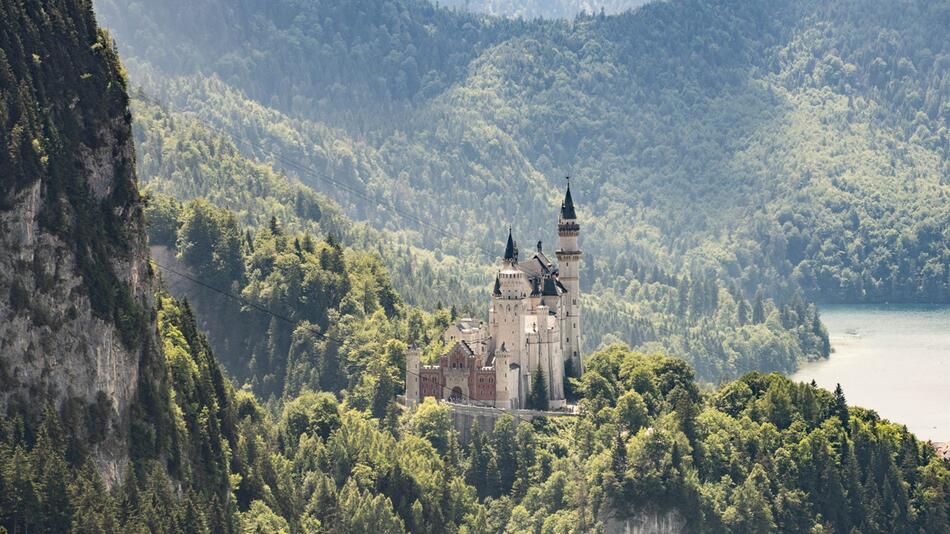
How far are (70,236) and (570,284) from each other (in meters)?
81.1

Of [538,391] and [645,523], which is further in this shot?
[538,391]

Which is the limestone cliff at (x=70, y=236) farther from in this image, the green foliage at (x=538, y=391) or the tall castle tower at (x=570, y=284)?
the tall castle tower at (x=570, y=284)

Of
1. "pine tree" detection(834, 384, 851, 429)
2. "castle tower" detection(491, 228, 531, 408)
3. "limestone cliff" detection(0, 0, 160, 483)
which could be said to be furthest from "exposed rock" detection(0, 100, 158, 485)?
"pine tree" detection(834, 384, 851, 429)

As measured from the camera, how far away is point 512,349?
186125 mm

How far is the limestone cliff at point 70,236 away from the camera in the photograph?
114m

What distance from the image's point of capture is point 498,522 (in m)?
180

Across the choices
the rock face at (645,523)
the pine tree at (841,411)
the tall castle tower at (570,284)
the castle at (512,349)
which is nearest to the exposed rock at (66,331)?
the rock face at (645,523)

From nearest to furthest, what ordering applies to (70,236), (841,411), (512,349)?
(70,236), (512,349), (841,411)

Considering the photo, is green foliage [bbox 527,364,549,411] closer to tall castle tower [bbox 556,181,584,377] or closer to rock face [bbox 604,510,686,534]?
tall castle tower [bbox 556,181,584,377]

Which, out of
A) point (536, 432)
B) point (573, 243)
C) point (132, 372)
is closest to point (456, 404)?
point (536, 432)

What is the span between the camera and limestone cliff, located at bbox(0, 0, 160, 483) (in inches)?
4478

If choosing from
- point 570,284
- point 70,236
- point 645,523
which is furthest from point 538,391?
point 70,236

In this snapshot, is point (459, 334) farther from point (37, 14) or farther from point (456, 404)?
point (37, 14)

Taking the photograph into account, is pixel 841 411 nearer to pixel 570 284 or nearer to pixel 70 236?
pixel 570 284
